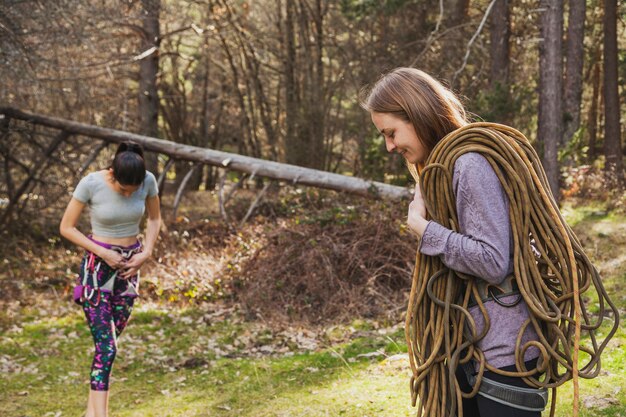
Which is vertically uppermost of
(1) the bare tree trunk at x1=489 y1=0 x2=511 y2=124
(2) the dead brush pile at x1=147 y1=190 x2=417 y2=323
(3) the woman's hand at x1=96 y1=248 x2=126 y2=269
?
(1) the bare tree trunk at x1=489 y1=0 x2=511 y2=124

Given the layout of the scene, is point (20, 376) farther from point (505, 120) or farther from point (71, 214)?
point (505, 120)

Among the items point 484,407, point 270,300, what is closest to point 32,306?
point 270,300

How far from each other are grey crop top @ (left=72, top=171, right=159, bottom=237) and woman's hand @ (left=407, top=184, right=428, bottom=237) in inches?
114

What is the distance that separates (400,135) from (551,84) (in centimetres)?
861

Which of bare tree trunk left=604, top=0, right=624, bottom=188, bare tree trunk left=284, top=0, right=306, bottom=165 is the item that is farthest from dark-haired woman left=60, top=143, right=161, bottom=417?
bare tree trunk left=604, top=0, right=624, bottom=188

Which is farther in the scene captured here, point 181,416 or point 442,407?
point 181,416

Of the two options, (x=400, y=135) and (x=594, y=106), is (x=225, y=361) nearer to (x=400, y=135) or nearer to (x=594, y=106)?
(x=400, y=135)

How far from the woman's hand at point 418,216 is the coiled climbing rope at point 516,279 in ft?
0.15

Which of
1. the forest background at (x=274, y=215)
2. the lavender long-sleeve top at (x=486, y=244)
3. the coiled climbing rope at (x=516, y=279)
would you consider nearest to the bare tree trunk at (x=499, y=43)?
the forest background at (x=274, y=215)

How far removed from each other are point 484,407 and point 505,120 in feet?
32.5

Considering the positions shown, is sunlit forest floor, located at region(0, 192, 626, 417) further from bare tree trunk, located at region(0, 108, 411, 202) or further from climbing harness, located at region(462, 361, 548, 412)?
climbing harness, located at region(462, 361, 548, 412)

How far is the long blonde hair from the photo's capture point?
7.44ft

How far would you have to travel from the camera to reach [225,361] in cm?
650

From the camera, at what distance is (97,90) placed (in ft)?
44.8
